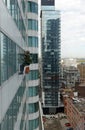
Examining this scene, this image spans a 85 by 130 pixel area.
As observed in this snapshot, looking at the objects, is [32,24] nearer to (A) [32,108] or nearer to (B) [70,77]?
(A) [32,108]

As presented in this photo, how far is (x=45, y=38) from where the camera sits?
101 metres

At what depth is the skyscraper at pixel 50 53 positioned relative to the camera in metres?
95.4

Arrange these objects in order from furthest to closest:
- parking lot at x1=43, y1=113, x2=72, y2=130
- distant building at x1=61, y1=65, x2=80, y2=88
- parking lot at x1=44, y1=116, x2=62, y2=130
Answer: distant building at x1=61, y1=65, x2=80, y2=88
parking lot at x1=43, y1=113, x2=72, y2=130
parking lot at x1=44, y1=116, x2=62, y2=130

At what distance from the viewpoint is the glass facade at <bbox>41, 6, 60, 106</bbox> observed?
96.2 m

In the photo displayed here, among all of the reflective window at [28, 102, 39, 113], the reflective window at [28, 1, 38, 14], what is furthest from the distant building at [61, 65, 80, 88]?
the reflective window at [28, 1, 38, 14]

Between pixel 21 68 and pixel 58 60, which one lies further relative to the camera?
pixel 58 60

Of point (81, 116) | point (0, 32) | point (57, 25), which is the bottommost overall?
point (81, 116)

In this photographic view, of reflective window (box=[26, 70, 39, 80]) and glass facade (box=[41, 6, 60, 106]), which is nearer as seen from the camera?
reflective window (box=[26, 70, 39, 80])

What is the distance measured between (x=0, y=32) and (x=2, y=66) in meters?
0.81

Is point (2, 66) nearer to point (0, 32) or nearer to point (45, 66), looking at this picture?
point (0, 32)

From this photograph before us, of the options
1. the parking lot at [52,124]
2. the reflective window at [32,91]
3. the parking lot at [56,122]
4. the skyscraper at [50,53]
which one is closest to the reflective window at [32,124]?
the reflective window at [32,91]

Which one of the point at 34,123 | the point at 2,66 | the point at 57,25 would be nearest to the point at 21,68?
the point at 2,66

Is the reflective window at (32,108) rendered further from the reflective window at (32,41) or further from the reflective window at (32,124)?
the reflective window at (32,41)

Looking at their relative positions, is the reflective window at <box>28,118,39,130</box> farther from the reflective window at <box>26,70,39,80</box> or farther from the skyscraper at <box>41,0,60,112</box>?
the skyscraper at <box>41,0,60,112</box>
